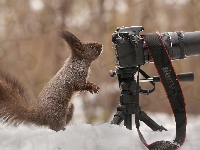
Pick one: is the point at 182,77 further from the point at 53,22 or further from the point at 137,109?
the point at 53,22

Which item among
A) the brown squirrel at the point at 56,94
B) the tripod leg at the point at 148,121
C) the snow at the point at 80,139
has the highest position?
the brown squirrel at the point at 56,94

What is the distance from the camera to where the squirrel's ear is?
3.25 ft

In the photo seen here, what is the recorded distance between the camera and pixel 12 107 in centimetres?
98

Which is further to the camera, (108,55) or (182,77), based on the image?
(108,55)

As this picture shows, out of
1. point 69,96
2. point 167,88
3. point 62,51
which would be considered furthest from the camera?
point 62,51

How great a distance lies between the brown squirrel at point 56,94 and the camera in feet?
3.24

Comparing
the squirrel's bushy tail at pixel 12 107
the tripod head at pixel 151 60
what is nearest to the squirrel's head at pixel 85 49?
the tripod head at pixel 151 60

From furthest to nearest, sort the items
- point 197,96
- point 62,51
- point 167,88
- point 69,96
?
point 197,96
point 62,51
point 69,96
point 167,88

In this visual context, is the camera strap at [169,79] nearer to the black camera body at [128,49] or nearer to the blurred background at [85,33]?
the black camera body at [128,49]

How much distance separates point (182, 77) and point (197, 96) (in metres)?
1.21

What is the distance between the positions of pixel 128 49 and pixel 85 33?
3.86 ft

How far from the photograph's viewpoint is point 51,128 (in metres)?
0.99

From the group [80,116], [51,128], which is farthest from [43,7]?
[51,128]

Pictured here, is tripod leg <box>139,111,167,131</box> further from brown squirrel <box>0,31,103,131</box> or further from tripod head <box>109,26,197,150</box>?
brown squirrel <box>0,31,103,131</box>
